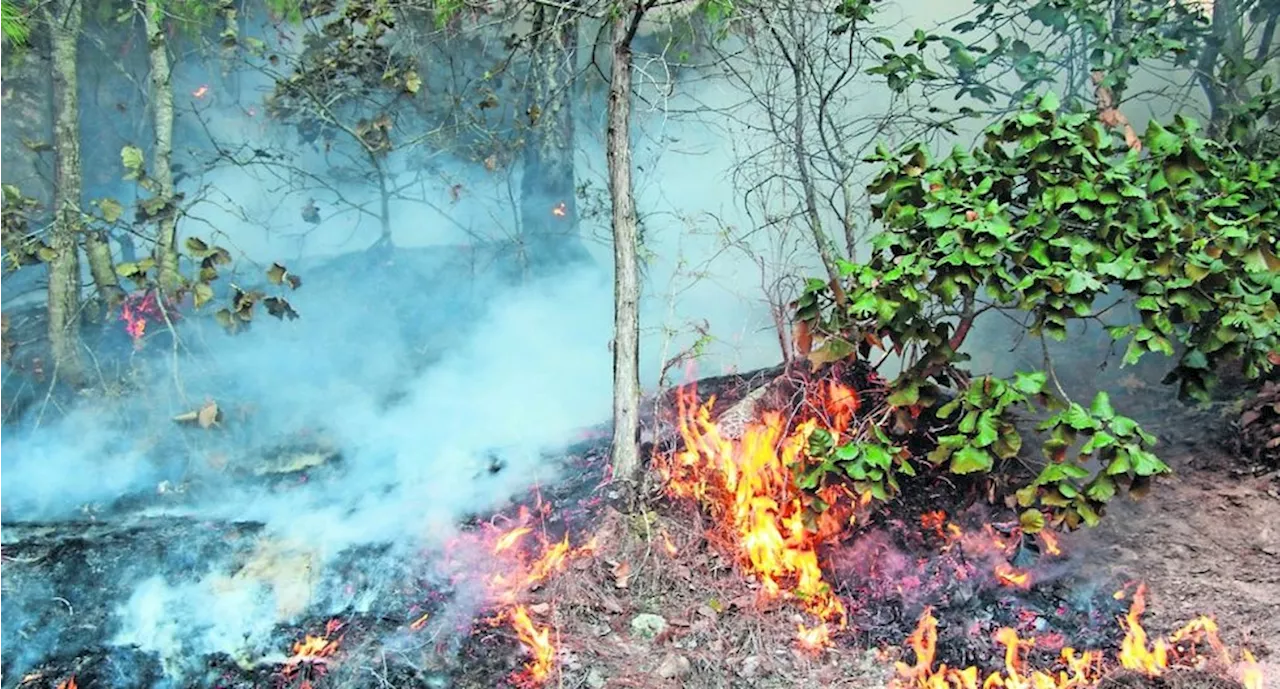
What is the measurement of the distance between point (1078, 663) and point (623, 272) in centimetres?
322

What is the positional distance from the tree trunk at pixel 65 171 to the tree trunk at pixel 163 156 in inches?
22.4

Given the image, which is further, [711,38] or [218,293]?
[218,293]

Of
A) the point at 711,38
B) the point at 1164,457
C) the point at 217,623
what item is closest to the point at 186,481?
the point at 217,623

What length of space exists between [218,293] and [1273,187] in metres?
9.34

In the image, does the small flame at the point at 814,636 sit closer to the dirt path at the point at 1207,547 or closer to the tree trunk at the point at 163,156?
the dirt path at the point at 1207,547

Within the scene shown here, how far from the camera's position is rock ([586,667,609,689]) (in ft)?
13.8

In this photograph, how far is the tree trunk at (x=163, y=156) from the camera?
7.00m

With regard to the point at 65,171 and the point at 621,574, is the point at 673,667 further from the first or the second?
the point at 65,171

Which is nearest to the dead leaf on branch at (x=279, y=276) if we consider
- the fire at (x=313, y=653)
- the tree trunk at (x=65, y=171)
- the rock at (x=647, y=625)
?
the tree trunk at (x=65, y=171)

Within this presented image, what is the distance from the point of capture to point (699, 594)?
15.8ft

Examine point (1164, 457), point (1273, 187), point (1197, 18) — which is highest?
point (1197, 18)

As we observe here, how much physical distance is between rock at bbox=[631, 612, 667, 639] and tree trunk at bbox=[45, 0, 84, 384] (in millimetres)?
5242

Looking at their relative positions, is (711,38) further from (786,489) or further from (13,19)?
(13,19)

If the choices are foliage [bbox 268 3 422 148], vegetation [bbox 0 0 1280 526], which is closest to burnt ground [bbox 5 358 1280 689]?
vegetation [bbox 0 0 1280 526]
